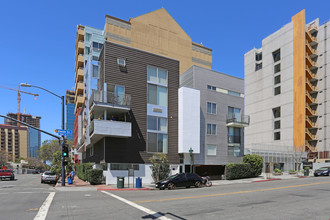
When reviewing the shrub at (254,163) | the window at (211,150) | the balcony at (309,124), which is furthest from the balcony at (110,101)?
the balcony at (309,124)

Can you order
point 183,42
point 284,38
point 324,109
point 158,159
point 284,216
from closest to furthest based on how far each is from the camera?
point 284,216
point 158,159
point 183,42
point 324,109
point 284,38

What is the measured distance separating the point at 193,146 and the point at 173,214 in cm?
1992

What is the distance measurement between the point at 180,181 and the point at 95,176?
8717mm

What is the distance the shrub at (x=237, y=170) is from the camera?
32.1m

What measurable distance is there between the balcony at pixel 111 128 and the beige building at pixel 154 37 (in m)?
24.2

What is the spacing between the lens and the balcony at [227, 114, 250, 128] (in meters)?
33.7

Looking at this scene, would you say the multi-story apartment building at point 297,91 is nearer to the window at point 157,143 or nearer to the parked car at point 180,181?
the window at point 157,143

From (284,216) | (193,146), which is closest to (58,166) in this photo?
(193,146)

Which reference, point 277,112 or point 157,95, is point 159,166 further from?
point 277,112

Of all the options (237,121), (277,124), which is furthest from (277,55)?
(237,121)

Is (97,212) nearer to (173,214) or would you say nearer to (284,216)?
(173,214)

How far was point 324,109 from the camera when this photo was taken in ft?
191

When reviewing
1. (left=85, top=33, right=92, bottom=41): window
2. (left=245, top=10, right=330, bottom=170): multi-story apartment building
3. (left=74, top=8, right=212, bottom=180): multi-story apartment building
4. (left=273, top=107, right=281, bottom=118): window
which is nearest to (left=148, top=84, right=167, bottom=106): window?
(left=74, top=8, right=212, bottom=180): multi-story apartment building

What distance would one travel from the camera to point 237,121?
1342 inches
